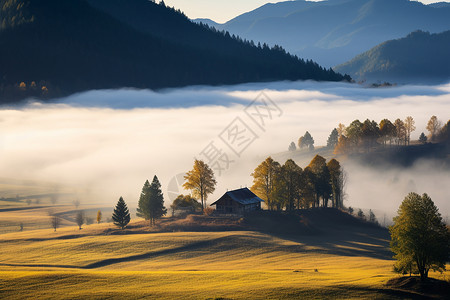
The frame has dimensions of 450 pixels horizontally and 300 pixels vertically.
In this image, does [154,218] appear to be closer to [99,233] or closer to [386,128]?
[99,233]

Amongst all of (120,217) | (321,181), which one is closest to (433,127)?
(321,181)

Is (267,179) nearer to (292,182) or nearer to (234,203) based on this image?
(292,182)

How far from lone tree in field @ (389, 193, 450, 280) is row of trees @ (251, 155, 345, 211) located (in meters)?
54.2

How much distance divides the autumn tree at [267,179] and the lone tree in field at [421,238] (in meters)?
55.2

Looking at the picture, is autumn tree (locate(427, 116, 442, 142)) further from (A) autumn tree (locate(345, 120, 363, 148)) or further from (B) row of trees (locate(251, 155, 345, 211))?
(B) row of trees (locate(251, 155, 345, 211))

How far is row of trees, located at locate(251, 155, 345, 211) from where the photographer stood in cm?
11750

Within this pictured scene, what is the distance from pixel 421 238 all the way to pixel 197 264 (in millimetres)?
35901

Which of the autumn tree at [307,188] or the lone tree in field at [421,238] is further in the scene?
the autumn tree at [307,188]

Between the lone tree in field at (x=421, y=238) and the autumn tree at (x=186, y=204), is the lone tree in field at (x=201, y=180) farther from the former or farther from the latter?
the lone tree in field at (x=421, y=238)

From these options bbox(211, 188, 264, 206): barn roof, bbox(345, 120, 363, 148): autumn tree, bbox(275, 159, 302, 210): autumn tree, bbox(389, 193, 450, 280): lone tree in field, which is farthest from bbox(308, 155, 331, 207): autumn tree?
bbox(389, 193, 450, 280): lone tree in field

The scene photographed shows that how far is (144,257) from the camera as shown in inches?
3460

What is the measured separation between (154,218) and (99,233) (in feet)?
41.5

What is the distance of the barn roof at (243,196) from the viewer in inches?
4505

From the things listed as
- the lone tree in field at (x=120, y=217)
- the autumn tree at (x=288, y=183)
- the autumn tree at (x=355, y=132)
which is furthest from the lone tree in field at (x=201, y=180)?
the autumn tree at (x=355, y=132)
